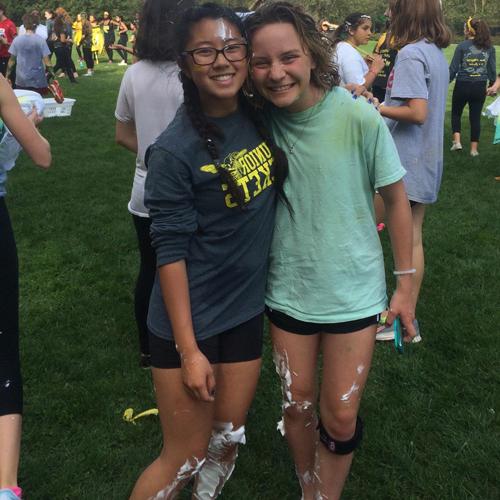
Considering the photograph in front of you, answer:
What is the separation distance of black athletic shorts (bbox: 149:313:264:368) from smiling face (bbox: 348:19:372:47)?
163 inches

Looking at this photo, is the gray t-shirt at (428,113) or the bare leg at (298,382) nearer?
the bare leg at (298,382)

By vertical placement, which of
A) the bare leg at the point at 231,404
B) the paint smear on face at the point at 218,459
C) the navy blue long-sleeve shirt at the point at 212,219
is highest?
the navy blue long-sleeve shirt at the point at 212,219

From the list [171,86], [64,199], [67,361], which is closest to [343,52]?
[171,86]

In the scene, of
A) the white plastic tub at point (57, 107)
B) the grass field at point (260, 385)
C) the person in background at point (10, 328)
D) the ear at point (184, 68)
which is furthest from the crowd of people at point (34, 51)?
the ear at point (184, 68)

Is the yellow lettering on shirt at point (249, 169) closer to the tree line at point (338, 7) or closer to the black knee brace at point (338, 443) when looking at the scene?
the black knee brace at point (338, 443)

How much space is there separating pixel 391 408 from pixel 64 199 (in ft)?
14.5

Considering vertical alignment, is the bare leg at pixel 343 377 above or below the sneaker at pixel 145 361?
above

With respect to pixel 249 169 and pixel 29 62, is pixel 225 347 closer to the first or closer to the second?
pixel 249 169

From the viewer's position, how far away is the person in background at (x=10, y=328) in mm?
2010

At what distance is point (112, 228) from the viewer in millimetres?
5531

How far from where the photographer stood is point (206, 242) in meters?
1.80

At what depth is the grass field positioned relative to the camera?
2592 mm

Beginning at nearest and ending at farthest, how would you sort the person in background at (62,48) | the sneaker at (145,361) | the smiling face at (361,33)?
1. the sneaker at (145,361)
2. the smiling face at (361,33)
3. the person in background at (62,48)

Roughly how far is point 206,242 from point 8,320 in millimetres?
898
